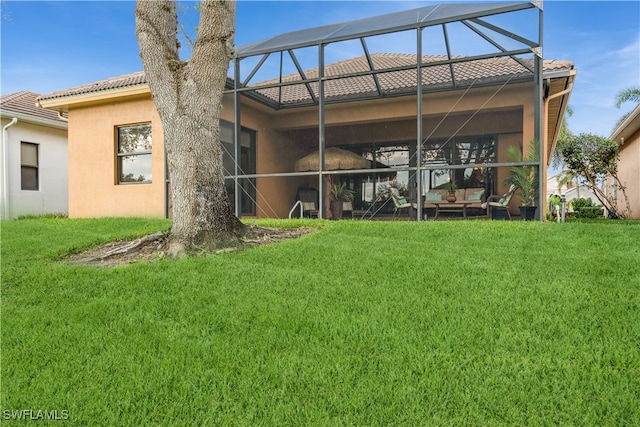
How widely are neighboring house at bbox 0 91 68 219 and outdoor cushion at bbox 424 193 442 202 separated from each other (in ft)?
33.9

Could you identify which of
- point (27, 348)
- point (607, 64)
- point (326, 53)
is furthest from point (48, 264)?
point (607, 64)

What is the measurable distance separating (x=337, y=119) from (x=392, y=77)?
1764 mm

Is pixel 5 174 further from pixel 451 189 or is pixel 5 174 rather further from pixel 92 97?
pixel 451 189

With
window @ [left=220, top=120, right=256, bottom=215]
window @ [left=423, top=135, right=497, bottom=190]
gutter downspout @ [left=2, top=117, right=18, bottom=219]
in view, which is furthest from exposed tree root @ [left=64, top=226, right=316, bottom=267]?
gutter downspout @ [left=2, top=117, right=18, bottom=219]

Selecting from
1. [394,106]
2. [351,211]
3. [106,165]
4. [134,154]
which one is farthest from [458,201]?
[106,165]

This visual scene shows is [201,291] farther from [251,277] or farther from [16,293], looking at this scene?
[16,293]

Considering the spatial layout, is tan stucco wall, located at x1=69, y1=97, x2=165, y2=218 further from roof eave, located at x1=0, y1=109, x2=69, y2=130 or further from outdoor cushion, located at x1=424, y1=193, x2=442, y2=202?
outdoor cushion, located at x1=424, y1=193, x2=442, y2=202

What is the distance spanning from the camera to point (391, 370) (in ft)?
7.05

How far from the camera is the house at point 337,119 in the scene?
26.9 feet

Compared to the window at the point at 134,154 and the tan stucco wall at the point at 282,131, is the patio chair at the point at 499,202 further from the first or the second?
the window at the point at 134,154

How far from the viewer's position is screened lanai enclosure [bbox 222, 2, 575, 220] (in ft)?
24.5

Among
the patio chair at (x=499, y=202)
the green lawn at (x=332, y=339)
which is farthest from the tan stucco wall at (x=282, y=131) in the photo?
the green lawn at (x=332, y=339)

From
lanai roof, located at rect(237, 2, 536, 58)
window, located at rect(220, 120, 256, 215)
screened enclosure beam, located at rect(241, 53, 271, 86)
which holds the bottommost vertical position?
window, located at rect(220, 120, 256, 215)

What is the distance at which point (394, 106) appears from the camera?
34.1 ft
